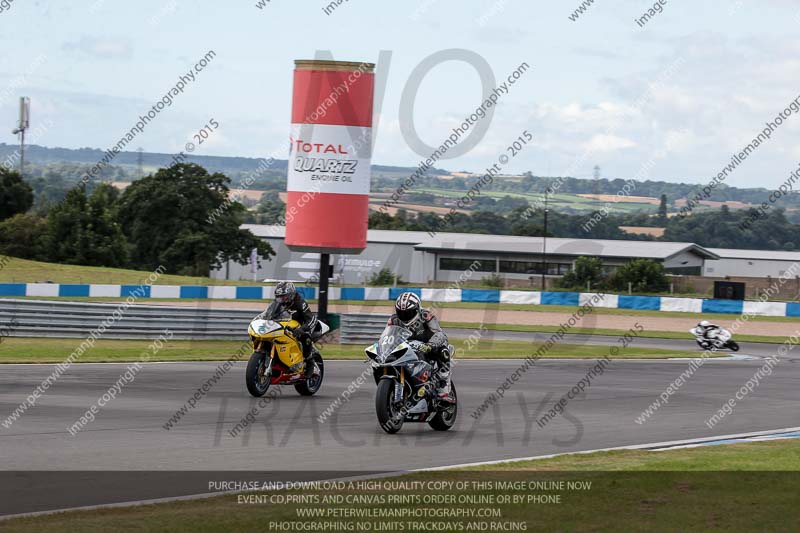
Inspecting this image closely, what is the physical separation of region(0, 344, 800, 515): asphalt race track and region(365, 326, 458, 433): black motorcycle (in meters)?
0.28

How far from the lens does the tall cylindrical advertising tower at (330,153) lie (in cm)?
2811

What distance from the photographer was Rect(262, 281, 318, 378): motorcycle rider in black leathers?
1708cm

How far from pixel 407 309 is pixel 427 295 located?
41.5m

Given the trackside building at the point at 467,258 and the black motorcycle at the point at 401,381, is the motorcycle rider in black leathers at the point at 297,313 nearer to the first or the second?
the black motorcycle at the point at 401,381

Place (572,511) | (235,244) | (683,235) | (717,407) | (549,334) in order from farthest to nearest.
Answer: (683,235) < (235,244) < (549,334) < (717,407) < (572,511)

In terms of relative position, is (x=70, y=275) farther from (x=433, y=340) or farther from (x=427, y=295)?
(x=433, y=340)

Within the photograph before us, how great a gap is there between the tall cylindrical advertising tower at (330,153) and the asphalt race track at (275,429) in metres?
7.20

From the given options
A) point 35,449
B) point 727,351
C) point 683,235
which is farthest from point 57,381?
point 683,235

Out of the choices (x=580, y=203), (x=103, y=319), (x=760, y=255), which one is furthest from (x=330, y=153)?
(x=580, y=203)

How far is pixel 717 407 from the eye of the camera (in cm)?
1811

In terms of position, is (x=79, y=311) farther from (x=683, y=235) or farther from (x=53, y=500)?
(x=683, y=235)

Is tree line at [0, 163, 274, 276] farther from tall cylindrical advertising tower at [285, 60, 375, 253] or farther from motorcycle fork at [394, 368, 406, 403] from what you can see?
motorcycle fork at [394, 368, 406, 403]

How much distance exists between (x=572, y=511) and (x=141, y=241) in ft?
237

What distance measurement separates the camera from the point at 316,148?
2830 centimetres
